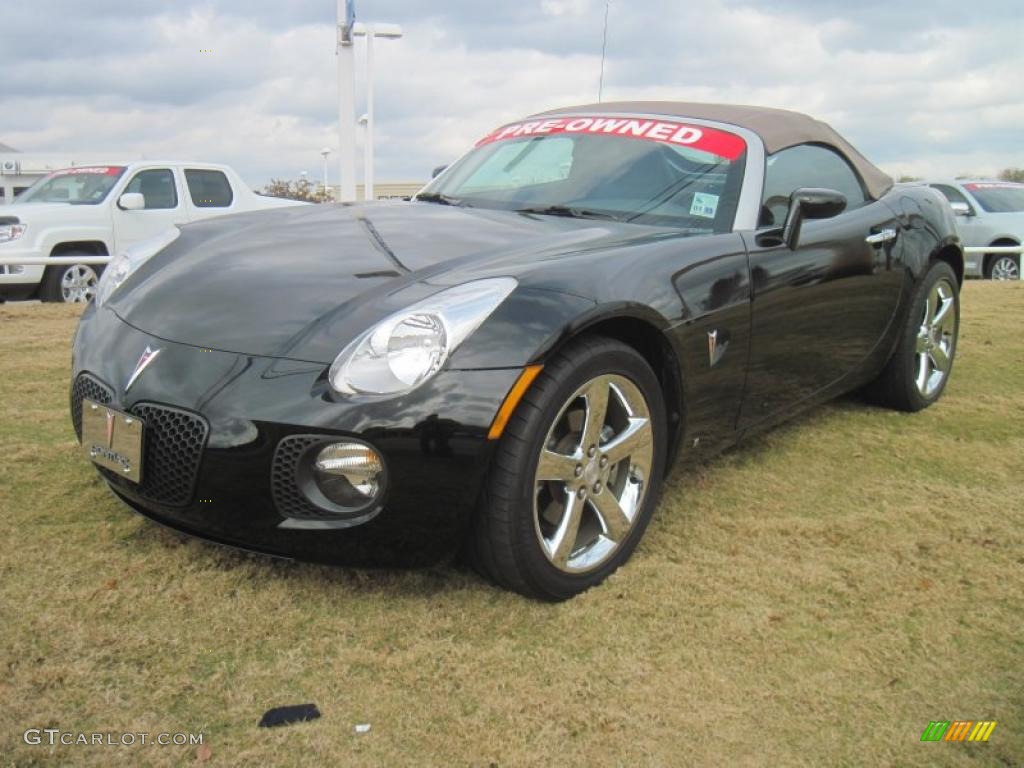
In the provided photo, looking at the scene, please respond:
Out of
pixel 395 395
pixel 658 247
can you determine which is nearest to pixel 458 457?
pixel 395 395

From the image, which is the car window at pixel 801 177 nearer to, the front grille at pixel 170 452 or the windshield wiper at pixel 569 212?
the windshield wiper at pixel 569 212

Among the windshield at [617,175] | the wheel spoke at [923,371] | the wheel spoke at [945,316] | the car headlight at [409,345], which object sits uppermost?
the windshield at [617,175]

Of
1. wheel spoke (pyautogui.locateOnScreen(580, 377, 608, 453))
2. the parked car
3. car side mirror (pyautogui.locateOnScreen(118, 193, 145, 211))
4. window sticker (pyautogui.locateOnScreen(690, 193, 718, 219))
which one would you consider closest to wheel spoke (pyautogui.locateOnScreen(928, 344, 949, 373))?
window sticker (pyautogui.locateOnScreen(690, 193, 718, 219))

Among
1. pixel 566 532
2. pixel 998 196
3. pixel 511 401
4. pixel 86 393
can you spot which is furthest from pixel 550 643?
pixel 998 196

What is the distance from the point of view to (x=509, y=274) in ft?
7.43

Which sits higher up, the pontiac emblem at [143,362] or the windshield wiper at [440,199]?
the windshield wiper at [440,199]

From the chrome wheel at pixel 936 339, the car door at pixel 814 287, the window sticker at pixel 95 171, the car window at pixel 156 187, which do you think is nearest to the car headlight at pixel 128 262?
the car door at pixel 814 287

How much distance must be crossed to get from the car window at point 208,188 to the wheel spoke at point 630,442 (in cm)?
858

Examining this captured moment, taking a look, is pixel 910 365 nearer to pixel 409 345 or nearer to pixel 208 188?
pixel 409 345

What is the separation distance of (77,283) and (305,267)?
7.21 metres

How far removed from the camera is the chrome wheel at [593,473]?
7.47 feet

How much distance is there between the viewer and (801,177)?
3.52m

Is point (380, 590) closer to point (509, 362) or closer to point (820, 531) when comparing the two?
point (509, 362)

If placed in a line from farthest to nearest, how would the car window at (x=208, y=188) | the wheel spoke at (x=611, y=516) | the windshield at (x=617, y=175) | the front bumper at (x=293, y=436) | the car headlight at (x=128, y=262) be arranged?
the car window at (x=208, y=188)
the windshield at (x=617, y=175)
the car headlight at (x=128, y=262)
the wheel spoke at (x=611, y=516)
the front bumper at (x=293, y=436)
